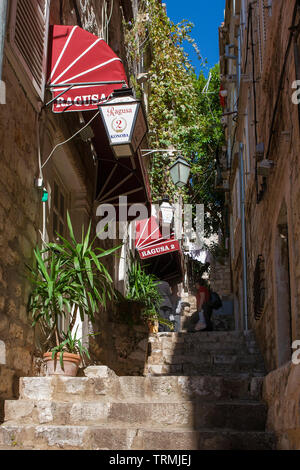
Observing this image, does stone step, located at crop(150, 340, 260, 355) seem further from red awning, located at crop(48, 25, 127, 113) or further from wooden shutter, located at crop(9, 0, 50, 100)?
wooden shutter, located at crop(9, 0, 50, 100)

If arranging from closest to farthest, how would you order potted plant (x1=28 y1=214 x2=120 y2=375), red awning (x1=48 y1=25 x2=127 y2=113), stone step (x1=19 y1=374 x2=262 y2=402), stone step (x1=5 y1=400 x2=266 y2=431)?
stone step (x1=5 y1=400 x2=266 y2=431)
stone step (x1=19 y1=374 x2=262 y2=402)
potted plant (x1=28 y1=214 x2=120 y2=375)
red awning (x1=48 y1=25 x2=127 y2=113)

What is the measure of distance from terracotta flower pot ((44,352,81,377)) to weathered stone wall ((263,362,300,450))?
1784mm

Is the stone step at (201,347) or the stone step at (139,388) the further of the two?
the stone step at (201,347)

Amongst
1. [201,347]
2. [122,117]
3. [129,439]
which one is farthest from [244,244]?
[129,439]

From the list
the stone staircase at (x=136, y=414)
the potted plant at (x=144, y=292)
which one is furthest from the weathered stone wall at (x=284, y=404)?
the potted plant at (x=144, y=292)

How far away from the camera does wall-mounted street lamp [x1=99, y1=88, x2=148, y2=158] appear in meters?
6.61

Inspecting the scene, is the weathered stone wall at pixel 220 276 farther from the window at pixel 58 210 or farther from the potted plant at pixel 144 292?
the window at pixel 58 210

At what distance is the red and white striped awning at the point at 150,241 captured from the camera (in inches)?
584

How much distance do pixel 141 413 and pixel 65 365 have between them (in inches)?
40.0

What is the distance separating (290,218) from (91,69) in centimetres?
259

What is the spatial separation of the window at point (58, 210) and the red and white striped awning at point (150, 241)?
660 centimetres

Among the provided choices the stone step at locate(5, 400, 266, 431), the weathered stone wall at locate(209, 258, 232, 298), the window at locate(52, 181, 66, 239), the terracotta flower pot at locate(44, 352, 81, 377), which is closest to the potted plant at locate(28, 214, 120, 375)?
the terracotta flower pot at locate(44, 352, 81, 377)

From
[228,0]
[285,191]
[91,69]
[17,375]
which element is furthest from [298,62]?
[228,0]

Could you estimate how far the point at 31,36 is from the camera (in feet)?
20.0
